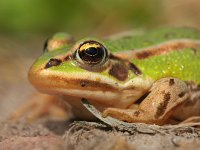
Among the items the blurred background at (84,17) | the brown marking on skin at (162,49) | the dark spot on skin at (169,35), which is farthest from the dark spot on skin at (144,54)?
the blurred background at (84,17)

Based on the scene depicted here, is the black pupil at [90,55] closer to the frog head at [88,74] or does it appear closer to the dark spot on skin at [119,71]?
the frog head at [88,74]

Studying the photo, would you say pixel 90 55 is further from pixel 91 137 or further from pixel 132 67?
pixel 91 137

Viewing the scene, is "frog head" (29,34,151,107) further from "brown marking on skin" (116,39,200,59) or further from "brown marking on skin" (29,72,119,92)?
"brown marking on skin" (116,39,200,59)

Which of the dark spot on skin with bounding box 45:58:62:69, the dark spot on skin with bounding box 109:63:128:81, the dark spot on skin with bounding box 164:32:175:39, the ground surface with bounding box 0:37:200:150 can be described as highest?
the dark spot on skin with bounding box 164:32:175:39

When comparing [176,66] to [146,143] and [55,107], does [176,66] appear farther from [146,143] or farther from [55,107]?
[55,107]

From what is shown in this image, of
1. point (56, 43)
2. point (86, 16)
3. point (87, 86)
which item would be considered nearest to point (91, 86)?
point (87, 86)

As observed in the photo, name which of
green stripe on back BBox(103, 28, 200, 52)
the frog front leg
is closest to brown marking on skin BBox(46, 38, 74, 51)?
green stripe on back BBox(103, 28, 200, 52)

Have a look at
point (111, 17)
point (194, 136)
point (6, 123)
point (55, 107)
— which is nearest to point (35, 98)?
point (55, 107)

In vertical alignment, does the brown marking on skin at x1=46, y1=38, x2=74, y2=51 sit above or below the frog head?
above
